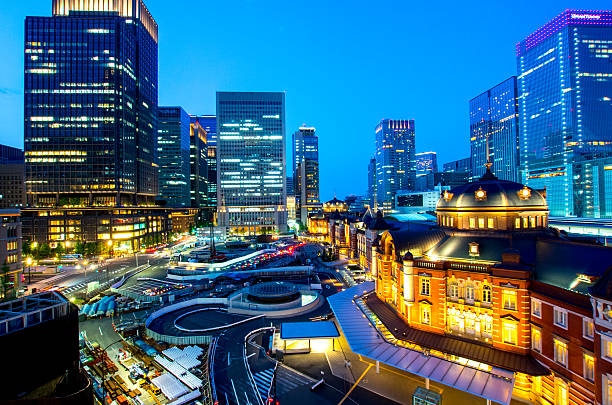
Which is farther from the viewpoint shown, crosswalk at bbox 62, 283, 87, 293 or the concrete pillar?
crosswalk at bbox 62, 283, 87, 293

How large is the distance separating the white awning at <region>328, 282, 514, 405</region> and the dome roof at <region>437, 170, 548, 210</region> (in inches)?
738

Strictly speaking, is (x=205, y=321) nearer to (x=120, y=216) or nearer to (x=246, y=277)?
(x=246, y=277)

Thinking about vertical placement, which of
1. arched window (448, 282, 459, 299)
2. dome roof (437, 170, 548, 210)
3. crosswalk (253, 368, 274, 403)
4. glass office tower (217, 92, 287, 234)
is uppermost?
glass office tower (217, 92, 287, 234)

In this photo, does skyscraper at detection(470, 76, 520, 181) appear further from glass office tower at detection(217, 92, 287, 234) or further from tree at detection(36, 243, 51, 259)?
tree at detection(36, 243, 51, 259)

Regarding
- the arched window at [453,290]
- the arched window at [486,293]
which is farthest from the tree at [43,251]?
the arched window at [486,293]

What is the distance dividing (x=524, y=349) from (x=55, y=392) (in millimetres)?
37151

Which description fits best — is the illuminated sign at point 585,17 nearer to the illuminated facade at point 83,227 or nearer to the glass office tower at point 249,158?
the glass office tower at point 249,158

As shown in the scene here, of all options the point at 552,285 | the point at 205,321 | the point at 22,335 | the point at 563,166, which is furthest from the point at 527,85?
the point at 22,335

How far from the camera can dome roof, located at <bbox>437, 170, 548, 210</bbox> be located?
115 feet

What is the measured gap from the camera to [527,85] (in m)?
129

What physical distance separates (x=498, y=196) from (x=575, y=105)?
11335cm

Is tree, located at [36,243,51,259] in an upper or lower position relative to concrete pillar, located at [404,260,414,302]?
lower

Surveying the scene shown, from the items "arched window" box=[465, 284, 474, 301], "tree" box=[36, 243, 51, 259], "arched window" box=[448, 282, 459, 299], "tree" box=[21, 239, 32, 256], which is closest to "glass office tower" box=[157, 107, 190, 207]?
"tree" box=[36, 243, 51, 259]

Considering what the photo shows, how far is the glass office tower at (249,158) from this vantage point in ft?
512
